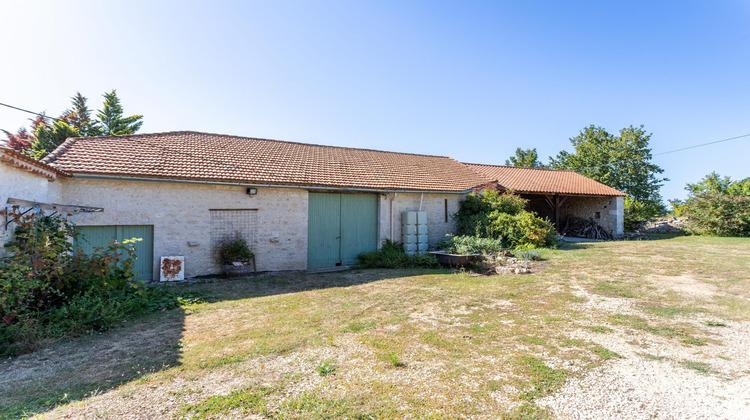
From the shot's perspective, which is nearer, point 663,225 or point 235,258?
point 235,258

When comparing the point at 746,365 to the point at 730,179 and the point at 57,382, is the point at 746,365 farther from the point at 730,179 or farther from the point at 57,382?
the point at 730,179

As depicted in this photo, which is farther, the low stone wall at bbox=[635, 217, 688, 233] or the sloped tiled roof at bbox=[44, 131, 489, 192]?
the low stone wall at bbox=[635, 217, 688, 233]

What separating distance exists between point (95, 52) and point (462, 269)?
1106 centimetres

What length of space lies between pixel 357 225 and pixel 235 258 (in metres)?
4.00

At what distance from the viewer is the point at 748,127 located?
635 inches

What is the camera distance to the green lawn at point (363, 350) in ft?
8.91

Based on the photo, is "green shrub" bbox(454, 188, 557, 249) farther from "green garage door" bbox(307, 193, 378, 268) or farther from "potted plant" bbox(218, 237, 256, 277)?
"potted plant" bbox(218, 237, 256, 277)

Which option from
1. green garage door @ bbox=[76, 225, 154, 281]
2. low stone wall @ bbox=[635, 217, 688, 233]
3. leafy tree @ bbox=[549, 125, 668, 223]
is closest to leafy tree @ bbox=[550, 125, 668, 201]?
leafy tree @ bbox=[549, 125, 668, 223]

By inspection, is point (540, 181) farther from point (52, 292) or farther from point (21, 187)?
point (21, 187)

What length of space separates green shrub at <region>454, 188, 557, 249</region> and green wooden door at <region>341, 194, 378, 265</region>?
3668 millimetres

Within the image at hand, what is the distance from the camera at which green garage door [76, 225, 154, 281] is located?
294 inches

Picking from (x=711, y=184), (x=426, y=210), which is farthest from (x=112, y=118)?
(x=711, y=184)

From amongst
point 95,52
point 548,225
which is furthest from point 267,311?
point 548,225

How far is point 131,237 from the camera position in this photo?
780 cm
